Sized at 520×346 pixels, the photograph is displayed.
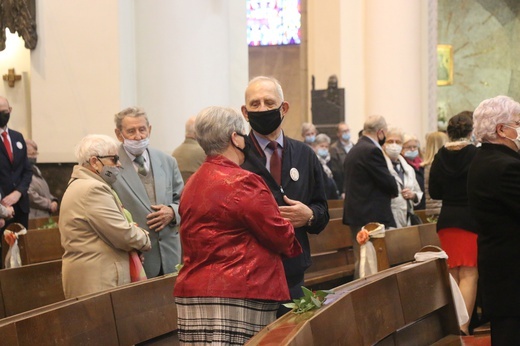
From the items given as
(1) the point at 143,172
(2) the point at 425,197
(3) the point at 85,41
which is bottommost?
(2) the point at 425,197

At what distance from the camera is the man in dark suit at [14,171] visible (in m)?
8.73

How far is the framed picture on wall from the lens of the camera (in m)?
25.6

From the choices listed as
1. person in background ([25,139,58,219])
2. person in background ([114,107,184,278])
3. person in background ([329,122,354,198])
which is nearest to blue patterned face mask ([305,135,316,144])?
person in background ([329,122,354,198])

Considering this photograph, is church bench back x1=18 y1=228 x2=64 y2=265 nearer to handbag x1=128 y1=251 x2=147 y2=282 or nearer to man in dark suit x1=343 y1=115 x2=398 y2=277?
handbag x1=128 y1=251 x2=147 y2=282

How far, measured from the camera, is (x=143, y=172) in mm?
6113

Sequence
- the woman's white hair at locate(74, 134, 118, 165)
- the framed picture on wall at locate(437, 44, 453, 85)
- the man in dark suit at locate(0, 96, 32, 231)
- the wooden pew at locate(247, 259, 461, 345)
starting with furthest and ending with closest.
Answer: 1. the framed picture on wall at locate(437, 44, 453, 85)
2. the man in dark suit at locate(0, 96, 32, 231)
3. the woman's white hair at locate(74, 134, 118, 165)
4. the wooden pew at locate(247, 259, 461, 345)

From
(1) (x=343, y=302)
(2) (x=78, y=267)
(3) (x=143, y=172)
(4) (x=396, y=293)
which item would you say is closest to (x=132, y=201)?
(3) (x=143, y=172)

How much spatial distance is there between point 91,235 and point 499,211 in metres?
2.35

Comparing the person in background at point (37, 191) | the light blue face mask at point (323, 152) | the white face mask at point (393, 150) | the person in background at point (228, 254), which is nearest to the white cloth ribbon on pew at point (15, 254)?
the person in background at point (37, 191)

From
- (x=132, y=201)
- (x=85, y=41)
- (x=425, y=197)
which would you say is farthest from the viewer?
(x=425, y=197)

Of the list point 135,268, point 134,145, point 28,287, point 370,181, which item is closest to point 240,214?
point 135,268

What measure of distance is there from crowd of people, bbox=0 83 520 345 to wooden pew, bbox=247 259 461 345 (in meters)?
0.28

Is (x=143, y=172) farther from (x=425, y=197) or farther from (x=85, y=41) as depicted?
(x=425, y=197)

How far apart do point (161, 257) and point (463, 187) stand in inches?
94.9
